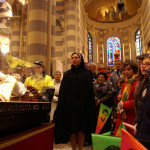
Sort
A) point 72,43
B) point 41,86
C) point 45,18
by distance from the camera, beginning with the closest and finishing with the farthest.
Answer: point 41,86 → point 45,18 → point 72,43

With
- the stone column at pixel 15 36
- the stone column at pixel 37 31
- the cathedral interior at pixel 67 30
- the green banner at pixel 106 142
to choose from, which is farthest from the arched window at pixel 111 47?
the green banner at pixel 106 142

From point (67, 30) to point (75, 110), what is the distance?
1013 centimetres

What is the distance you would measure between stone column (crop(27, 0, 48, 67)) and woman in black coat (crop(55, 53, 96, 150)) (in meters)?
3.57

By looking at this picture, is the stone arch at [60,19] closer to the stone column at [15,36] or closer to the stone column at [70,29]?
the stone column at [70,29]

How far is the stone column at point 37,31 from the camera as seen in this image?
599 cm

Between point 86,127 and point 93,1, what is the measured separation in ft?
63.4

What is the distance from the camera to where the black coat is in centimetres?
253

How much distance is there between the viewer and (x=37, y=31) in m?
6.07

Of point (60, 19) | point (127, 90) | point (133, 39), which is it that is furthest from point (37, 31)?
point (133, 39)

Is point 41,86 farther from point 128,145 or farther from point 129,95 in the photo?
point 128,145

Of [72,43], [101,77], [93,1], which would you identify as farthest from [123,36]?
[101,77]

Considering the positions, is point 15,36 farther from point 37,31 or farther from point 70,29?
point 37,31

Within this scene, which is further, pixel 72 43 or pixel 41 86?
pixel 72 43

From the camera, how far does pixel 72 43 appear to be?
456 inches
